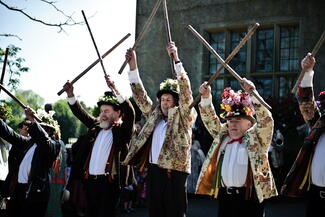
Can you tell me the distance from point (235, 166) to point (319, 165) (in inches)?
33.8

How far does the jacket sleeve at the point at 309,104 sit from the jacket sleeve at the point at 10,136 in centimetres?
394

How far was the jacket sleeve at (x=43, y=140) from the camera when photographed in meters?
5.99

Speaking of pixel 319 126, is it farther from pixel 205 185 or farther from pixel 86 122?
pixel 86 122

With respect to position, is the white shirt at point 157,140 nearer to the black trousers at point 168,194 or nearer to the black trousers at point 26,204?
the black trousers at point 168,194

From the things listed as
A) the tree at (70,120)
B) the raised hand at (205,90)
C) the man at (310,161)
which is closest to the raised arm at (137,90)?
the raised hand at (205,90)

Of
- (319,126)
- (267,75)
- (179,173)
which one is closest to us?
(319,126)

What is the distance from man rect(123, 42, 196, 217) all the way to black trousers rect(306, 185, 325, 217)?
1571 mm

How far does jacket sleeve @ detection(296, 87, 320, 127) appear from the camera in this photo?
465cm

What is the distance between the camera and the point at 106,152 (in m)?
5.93

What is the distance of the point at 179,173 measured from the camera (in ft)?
18.1

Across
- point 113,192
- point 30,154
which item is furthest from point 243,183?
point 30,154

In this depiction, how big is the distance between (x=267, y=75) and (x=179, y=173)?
7.20 m

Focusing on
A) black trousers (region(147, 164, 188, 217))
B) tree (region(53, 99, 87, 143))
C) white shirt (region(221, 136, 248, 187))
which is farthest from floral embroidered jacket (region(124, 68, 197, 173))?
tree (region(53, 99, 87, 143))

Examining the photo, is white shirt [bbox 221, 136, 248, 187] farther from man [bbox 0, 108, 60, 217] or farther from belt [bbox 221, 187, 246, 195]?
man [bbox 0, 108, 60, 217]
